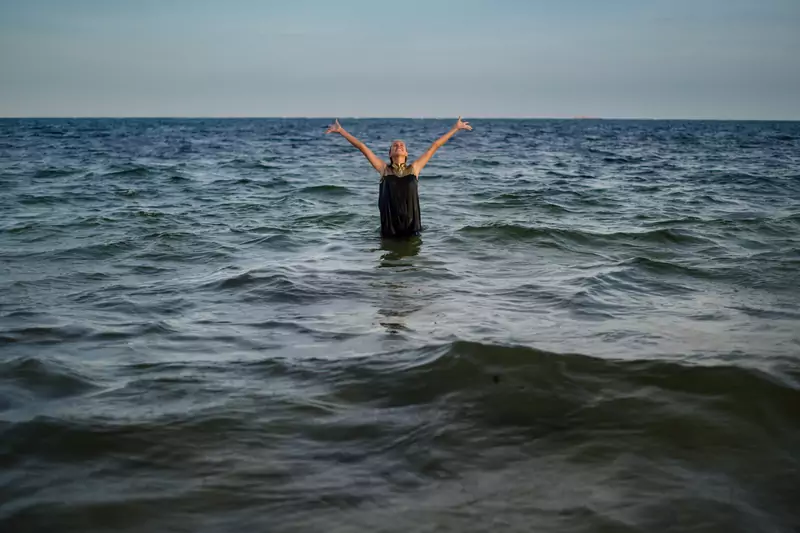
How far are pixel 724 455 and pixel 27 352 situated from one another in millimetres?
5087

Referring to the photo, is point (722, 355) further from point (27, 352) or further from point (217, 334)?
point (27, 352)

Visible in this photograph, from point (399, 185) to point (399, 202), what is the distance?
385 mm

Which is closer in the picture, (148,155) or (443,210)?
(443,210)

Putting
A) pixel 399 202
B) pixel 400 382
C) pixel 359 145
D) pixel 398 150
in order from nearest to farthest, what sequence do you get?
pixel 400 382
pixel 359 145
pixel 398 150
pixel 399 202

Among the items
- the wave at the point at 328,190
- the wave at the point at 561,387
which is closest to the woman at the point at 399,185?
the wave at the point at 561,387

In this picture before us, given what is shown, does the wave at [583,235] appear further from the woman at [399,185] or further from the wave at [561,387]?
the wave at [561,387]

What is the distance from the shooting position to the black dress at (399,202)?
11.0 m

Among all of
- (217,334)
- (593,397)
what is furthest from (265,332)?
(593,397)

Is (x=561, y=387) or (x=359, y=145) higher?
(x=359, y=145)

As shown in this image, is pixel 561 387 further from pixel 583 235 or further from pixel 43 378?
pixel 583 235

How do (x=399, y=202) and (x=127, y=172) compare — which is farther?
(x=127, y=172)

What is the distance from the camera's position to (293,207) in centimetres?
1700

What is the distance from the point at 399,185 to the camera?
36.0ft

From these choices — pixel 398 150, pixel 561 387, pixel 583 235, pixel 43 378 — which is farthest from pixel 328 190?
pixel 561 387
